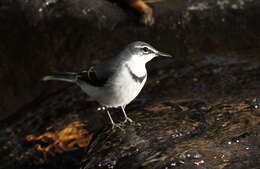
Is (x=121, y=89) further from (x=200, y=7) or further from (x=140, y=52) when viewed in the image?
(x=200, y=7)

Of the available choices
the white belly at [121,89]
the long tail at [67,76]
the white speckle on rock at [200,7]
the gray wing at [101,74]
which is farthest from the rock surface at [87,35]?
the white belly at [121,89]

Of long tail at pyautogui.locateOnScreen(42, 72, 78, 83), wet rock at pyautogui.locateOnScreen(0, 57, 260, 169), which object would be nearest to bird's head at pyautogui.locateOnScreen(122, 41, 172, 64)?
wet rock at pyautogui.locateOnScreen(0, 57, 260, 169)

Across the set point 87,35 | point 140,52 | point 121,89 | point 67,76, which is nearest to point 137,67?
point 140,52

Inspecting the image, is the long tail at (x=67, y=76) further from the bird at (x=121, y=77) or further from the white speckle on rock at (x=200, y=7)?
the white speckle on rock at (x=200, y=7)

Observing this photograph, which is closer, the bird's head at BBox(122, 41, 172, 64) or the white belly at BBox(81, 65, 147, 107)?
the white belly at BBox(81, 65, 147, 107)

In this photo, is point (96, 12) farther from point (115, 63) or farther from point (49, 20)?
point (115, 63)

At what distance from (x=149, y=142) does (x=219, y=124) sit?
3.07ft

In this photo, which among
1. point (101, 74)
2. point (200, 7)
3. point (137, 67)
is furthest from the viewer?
point (200, 7)

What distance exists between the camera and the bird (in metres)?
6.48

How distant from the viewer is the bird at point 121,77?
6.48 metres

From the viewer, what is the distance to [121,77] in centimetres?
649

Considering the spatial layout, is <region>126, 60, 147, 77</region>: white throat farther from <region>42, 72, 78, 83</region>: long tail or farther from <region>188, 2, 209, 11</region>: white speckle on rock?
<region>188, 2, 209, 11</region>: white speckle on rock

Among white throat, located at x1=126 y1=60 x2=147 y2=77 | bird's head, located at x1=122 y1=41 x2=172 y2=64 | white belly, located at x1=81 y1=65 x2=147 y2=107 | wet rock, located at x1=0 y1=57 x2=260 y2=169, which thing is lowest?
wet rock, located at x1=0 y1=57 x2=260 y2=169

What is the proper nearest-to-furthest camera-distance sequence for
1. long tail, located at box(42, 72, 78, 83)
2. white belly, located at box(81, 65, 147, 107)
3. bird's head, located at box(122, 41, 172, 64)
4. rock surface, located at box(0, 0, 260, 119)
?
1. white belly, located at box(81, 65, 147, 107)
2. bird's head, located at box(122, 41, 172, 64)
3. long tail, located at box(42, 72, 78, 83)
4. rock surface, located at box(0, 0, 260, 119)
